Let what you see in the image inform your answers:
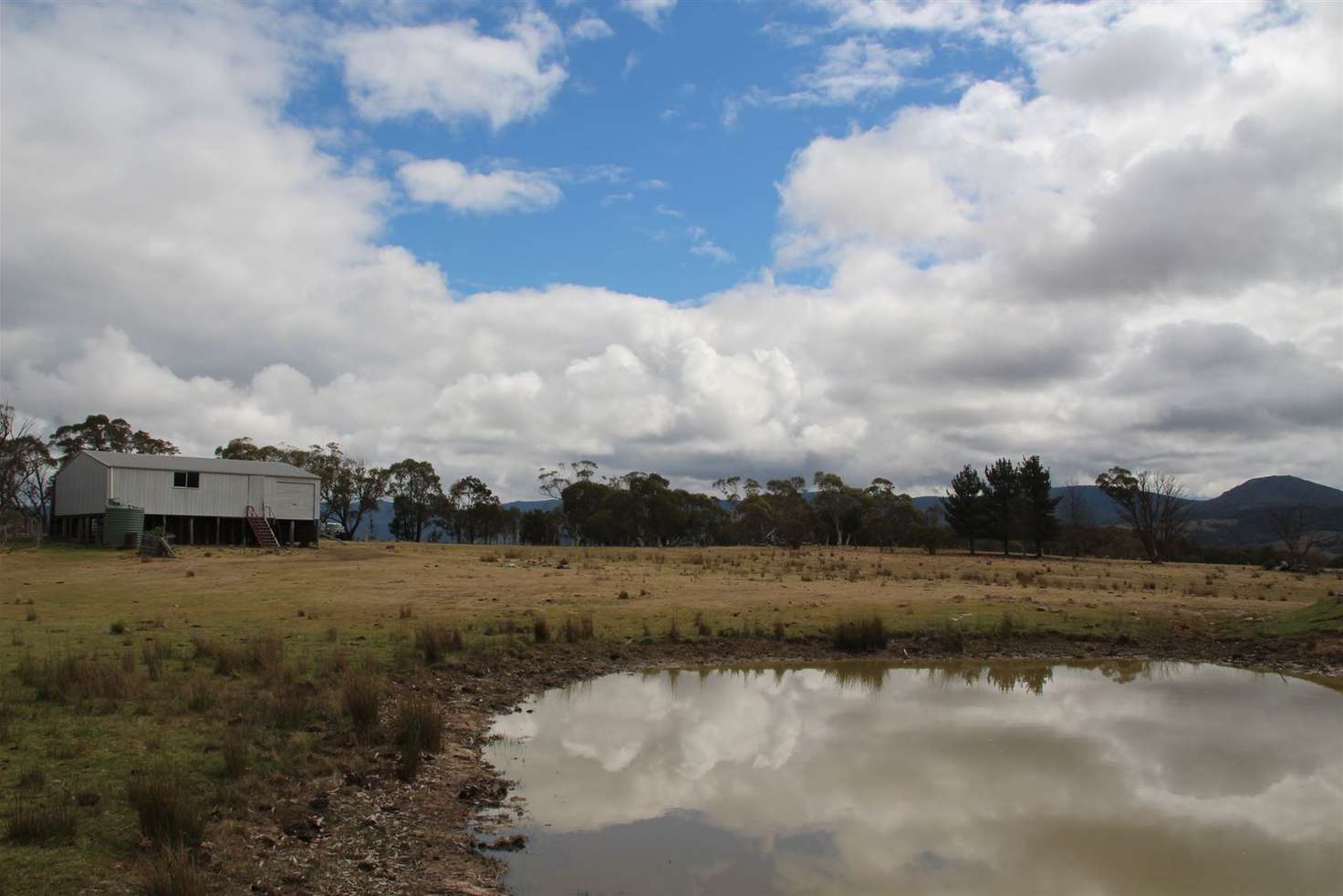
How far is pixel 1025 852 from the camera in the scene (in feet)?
29.9

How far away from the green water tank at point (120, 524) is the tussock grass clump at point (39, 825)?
4831 cm

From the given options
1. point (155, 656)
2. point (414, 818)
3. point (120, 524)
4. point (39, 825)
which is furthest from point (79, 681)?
point (120, 524)

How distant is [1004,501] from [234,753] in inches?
2916

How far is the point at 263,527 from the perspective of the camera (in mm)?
54688

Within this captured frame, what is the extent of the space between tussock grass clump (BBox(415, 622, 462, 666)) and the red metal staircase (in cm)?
3795

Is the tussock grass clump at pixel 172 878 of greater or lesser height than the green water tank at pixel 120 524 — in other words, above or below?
below

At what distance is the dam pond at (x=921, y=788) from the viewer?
8.61 meters

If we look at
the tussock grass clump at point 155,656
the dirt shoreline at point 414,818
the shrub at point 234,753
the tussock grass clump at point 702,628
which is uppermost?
the tussock grass clump at point 155,656

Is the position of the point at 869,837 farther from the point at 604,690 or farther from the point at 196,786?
the point at 604,690

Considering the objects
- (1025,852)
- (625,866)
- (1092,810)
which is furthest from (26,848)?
(1092,810)

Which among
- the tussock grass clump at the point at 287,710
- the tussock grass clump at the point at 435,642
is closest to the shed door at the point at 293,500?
the tussock grass clump at the point at 435,642

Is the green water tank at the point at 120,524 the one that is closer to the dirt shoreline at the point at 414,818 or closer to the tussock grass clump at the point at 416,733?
the dirt shoreline at the point at 414,818

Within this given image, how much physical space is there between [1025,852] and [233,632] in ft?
52.3

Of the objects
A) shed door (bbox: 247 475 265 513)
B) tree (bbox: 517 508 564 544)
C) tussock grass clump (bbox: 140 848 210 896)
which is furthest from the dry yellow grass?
tree (bbox: 517 508 564 544)
